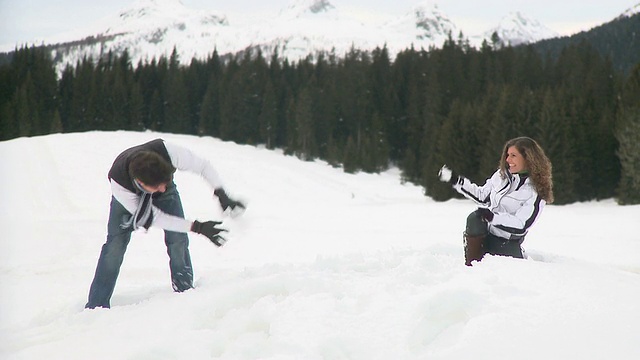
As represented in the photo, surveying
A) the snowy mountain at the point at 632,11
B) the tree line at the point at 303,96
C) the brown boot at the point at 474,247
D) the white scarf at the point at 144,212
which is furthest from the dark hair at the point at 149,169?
the snowy mountain at the point at 632,11

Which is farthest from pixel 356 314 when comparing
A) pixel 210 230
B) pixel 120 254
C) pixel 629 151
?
pixel 629 151

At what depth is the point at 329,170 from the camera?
48750 millimetres

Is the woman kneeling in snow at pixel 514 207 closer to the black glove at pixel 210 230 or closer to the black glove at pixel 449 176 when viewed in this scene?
the black glove at pixel 449 176

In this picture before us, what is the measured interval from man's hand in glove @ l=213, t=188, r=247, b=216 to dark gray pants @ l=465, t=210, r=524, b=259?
232 cm

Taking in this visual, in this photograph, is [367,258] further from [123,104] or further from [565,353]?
[123,104]

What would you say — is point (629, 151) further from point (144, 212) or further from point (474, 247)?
point (144, 212)

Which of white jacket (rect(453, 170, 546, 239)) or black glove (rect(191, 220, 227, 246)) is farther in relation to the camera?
white jacket (rect(453, 170, 546, 239))

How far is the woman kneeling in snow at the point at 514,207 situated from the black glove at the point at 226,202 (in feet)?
7.65

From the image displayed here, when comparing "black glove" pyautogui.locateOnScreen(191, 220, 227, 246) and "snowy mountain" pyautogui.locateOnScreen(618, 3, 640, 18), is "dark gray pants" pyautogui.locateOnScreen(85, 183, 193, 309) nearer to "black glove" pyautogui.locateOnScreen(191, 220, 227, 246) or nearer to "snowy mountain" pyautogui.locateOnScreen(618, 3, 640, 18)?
"black glove" pyautogui.locateOnScreen(191, 220, 227, 246)

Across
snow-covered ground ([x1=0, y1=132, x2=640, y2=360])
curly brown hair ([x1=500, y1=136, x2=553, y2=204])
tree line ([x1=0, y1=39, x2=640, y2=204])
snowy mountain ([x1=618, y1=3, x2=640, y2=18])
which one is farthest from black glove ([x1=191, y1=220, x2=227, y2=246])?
snowy mountain ([x1=618, y1=3, x2=640, y2=18])

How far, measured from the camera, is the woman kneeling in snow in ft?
15.7

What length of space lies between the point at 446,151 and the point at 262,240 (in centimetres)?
2368

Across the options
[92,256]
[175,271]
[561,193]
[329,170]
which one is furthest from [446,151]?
[175,271]

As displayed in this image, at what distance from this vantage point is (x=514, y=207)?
485 centimetres
